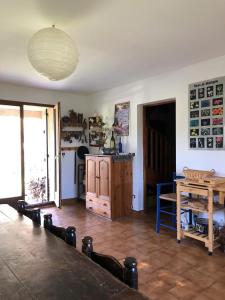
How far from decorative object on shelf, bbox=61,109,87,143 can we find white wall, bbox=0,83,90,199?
0.38ft

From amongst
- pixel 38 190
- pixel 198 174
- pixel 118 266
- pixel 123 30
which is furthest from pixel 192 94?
pixel 38 190

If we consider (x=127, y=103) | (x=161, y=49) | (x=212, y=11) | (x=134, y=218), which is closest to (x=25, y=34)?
(x=161, y=49)

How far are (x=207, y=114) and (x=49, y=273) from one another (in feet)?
9.36

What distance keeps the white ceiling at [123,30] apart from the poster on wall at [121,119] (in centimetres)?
94

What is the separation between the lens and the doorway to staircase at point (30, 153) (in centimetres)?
471

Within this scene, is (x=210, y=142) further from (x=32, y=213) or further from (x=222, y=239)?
(x=32, y=213)

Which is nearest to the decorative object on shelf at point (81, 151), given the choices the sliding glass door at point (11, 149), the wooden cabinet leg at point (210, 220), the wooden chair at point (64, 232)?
the sliding glass door at point (11, 149)

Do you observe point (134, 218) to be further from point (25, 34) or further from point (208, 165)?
point (25, 34)

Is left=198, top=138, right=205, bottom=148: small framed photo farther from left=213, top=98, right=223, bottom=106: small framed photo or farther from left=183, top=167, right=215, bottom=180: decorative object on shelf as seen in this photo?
left=213, top=98, right=223, bottom=106: small framed photo

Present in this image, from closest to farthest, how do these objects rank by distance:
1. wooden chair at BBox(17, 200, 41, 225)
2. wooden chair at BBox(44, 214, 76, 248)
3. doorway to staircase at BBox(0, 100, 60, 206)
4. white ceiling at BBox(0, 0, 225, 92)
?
wooden chair at BBox(44, 214, 76, 248) → wooden chair at BBox(17, 200, 41, 225) → white ceiling at BBox(0, 0, 225, 92) → doorway to staircase at BBox(0, 100, 60, 206)

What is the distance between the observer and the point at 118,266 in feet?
3.35

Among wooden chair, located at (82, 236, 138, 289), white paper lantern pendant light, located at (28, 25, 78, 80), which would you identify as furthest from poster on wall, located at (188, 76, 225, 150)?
wooden chair, located at (82, 236, 138, 289)

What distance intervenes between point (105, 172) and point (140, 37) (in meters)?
2.26

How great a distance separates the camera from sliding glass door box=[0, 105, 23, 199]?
4.72m
